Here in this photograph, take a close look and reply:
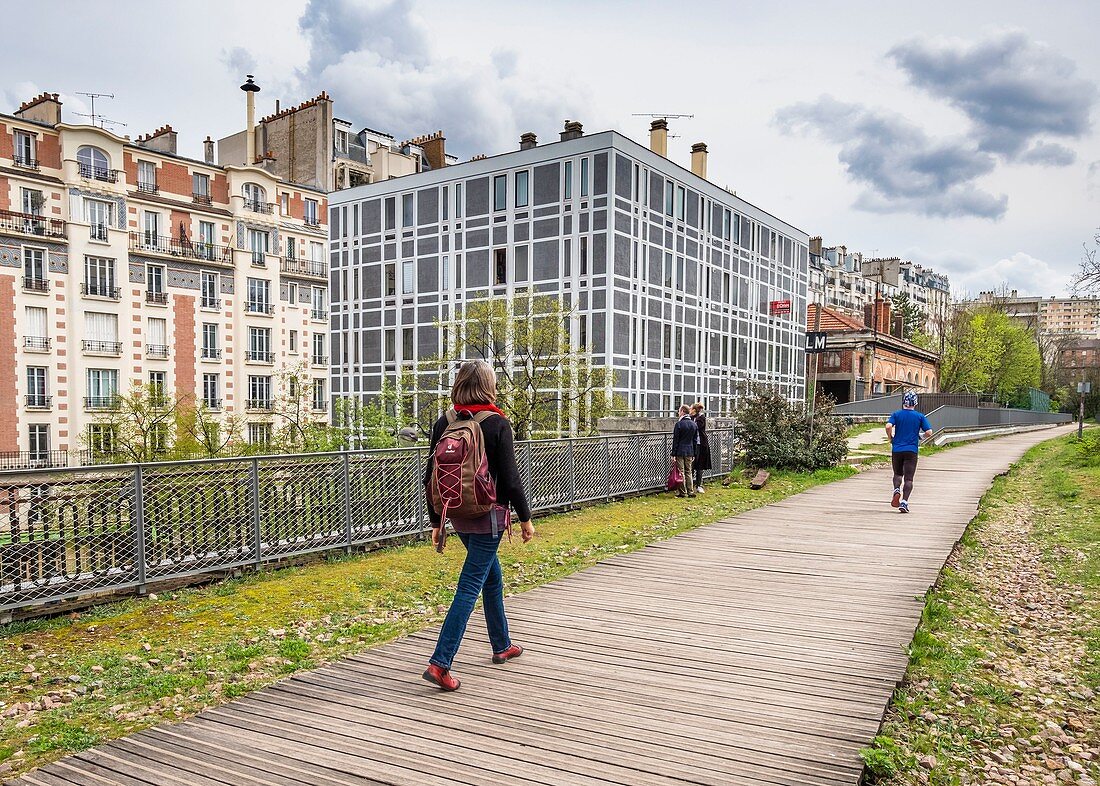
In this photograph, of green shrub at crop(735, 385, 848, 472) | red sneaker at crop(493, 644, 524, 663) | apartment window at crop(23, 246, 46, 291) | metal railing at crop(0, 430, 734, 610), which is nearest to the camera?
red sneaker at crop(493, 644, 524, 663)

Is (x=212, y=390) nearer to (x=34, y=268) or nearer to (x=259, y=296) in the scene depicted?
(x=259, y=296)

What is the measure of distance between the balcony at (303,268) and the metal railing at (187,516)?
45.0m

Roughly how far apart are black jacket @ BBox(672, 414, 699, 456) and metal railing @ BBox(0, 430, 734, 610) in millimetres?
7282

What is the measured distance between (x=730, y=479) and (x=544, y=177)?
76.8ft

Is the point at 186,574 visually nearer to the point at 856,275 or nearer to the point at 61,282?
the point at 61,282

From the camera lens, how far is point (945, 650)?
6.41 meters

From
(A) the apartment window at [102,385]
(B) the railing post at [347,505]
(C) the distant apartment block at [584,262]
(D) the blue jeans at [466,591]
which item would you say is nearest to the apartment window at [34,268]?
(A) the apartment window at [102,385]

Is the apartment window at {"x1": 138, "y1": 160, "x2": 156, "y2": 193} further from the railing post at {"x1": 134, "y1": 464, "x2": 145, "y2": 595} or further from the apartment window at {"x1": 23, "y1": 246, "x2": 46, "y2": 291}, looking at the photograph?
the railing post at {"x1": 134, "y1": 464, "x2": 145, "y2": 595}

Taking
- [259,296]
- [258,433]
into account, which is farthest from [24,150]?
[258,433]

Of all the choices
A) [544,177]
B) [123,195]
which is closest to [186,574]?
[544,177]

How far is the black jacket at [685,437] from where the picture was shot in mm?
17750

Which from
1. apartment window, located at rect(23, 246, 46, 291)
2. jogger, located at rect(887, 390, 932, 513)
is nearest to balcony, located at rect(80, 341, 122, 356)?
apartment window, located at rect(23, 246, 46, 291)

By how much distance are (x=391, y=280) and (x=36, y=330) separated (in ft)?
64.0

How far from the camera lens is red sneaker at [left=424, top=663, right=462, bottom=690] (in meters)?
5.11
